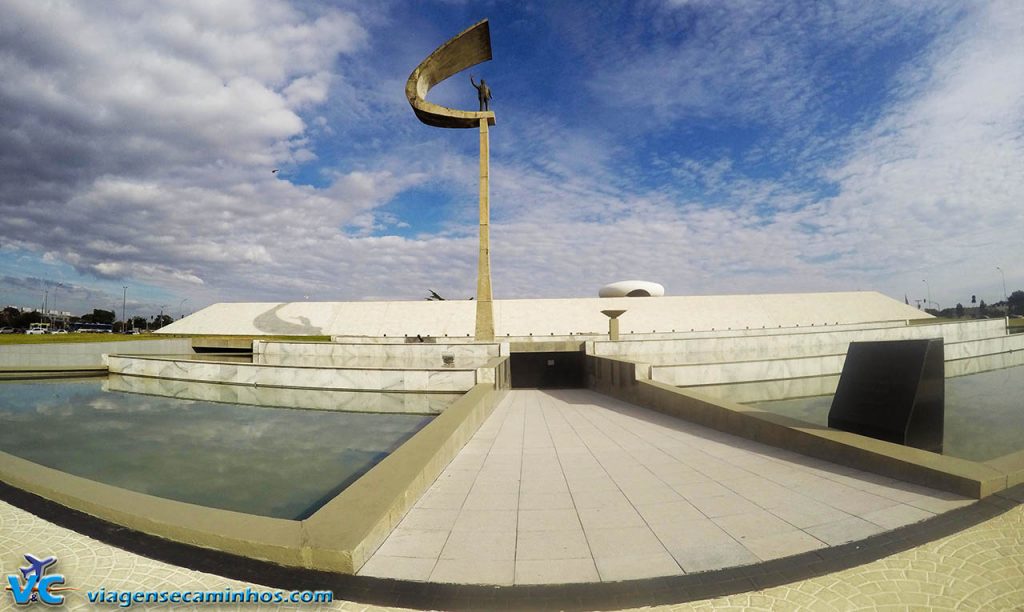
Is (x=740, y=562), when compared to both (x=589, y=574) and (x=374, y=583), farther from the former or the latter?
(x=374, y=583)

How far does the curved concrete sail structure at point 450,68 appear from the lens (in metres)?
21.4

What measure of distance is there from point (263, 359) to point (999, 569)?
999 inches

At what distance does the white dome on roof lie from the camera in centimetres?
5247

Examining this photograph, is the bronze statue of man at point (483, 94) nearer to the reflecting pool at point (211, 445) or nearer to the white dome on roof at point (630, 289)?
the reflecting pool at point (211, 445)

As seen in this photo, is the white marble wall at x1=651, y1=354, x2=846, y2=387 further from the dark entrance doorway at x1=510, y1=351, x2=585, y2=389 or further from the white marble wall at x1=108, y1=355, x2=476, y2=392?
the white marble wall at x1=108, y1=355, x2=476, y2=392

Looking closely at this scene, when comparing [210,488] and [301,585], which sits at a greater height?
[301,585]

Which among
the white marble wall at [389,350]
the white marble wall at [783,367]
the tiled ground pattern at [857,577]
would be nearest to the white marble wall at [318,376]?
the white marble wall at [389,350]

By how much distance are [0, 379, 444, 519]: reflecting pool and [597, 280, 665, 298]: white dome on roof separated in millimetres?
45196

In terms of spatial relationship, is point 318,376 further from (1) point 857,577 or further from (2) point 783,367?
(2) point 783,367

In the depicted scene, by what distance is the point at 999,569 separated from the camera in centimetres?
290

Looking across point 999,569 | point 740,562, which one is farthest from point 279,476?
point 999,569

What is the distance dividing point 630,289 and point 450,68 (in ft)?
118

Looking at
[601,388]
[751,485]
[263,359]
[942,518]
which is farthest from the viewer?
[263,359]

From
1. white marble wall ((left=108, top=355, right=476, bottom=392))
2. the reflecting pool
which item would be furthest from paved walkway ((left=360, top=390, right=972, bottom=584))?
white marble wall ((left=108, top=355, right=476, bottom=392))
